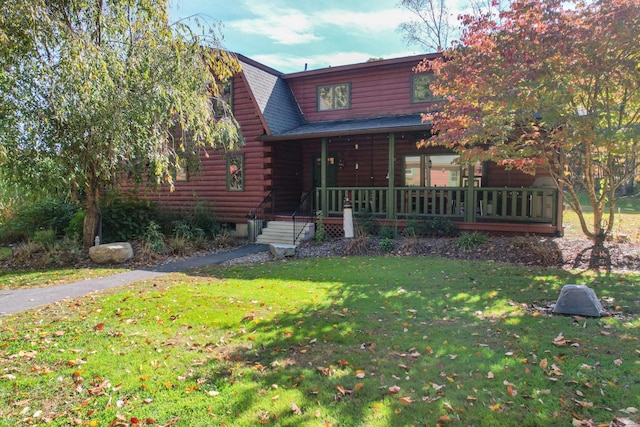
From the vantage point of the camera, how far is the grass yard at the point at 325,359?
10.5 feet

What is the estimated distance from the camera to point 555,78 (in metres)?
7.37

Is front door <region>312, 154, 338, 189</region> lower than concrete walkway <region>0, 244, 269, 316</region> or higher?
higher

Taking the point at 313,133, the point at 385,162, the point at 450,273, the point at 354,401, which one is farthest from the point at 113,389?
the point at 385,162

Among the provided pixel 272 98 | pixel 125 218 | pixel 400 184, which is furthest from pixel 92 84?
pixel 400 184

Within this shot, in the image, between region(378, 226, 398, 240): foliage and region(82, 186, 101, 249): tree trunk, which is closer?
region(82, 186, 101, 249): tree trunk

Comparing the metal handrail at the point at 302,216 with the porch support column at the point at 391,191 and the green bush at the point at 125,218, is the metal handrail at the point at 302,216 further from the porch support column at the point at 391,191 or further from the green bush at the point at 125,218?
the green bush at the point at 125,218

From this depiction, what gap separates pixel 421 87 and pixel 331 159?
4356 millimetres

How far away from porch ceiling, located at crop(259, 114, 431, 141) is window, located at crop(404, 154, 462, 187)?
170 cm

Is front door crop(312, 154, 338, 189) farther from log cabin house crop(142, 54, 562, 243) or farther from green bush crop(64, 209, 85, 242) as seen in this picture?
green bush crop(64, 209, 85, 242)

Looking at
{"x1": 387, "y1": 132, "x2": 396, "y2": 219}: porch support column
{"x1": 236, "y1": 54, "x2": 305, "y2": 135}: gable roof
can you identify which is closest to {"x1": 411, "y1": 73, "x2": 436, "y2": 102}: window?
{"x1": 387, "y1": 132, "x2": 396, "y2": 219}: porch support column

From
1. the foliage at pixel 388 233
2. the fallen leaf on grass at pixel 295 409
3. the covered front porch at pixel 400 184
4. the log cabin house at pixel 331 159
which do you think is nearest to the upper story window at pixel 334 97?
the log cabin house at pixel 331 159

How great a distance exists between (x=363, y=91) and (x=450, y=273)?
959 centimetres

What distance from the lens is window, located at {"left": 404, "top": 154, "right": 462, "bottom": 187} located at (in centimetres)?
1451

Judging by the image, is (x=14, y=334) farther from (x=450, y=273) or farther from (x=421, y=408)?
(x=450, y=273)
